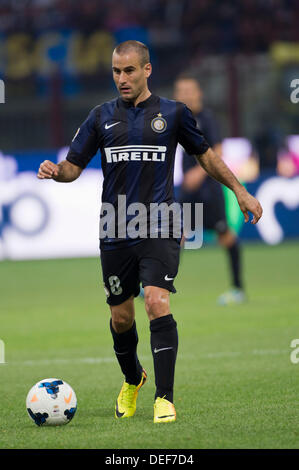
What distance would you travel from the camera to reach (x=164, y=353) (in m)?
4.87

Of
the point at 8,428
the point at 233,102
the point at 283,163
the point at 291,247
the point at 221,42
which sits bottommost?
the point at 8,428

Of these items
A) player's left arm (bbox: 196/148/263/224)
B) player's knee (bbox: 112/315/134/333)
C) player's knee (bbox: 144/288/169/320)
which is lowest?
player's knee (bbox: 112/315/134/333)

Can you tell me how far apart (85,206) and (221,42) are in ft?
27.3

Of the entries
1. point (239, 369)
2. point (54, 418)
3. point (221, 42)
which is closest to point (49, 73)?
point (221, 42)

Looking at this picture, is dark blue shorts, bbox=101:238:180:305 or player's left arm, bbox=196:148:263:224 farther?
player's left arm, bbox=196:148:263:224

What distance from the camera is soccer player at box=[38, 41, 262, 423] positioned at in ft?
16.2

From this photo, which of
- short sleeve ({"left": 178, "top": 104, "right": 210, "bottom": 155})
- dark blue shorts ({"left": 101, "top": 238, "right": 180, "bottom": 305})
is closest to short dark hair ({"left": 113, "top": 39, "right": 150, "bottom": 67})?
short sleeve ({"left": 178, "top": 104, "right": 210, "bottom": 155})

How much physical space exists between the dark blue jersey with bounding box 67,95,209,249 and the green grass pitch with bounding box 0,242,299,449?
1063 mm

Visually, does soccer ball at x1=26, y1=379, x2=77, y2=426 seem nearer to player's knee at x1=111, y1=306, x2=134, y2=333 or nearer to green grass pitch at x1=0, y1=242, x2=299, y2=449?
green grass pitch at x1=0, y1=242, x2=299, y2=449

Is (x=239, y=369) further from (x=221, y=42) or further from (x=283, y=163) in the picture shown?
(x=221, y=42)

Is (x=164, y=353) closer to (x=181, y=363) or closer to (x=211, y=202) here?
(x=181, y=363)
